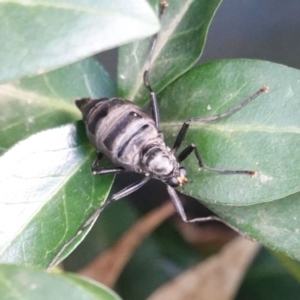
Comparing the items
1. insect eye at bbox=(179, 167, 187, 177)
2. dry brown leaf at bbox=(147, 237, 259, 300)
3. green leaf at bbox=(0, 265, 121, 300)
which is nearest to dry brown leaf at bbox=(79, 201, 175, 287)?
dry brown leaf at bbox=(147, 237, 259, 300)

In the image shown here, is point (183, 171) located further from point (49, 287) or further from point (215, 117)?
point (49, 287)

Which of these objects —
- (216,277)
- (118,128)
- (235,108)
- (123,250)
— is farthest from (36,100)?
(216,277)

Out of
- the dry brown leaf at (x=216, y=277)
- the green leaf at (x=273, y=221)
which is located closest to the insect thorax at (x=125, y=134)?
the green leaf at (x=273, y=221)

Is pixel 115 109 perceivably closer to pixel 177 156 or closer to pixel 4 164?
pixel 177 156

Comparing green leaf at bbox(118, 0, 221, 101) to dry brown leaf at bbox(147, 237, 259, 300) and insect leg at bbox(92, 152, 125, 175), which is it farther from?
dry brown leaf at bbox(147, 237, 259, 300)

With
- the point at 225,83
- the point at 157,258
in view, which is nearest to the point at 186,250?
the point at 157,258
